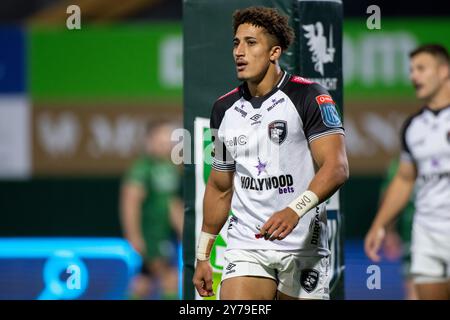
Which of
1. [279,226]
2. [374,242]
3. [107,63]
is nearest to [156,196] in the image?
[107,63]

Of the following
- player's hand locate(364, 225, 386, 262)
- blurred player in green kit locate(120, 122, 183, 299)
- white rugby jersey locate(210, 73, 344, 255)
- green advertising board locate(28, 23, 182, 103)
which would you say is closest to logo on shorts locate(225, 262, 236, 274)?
white rugby jersey locate(210, 73, 344, 255)

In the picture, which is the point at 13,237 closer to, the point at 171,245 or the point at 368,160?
the point at 171,245

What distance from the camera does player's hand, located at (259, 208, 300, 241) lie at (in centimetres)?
546

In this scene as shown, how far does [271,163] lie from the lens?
593 centimetres

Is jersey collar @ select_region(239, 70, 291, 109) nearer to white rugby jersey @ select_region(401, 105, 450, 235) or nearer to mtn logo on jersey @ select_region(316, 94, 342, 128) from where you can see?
mtn logo on jersey @ select_region(316, 94, 342, 128)

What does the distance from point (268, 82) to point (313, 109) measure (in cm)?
39

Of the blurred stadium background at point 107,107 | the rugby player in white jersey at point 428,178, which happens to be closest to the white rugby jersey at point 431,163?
the rugby player in white jersey at point 428,178

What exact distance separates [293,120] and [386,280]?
8005 millimetres

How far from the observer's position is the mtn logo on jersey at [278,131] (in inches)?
232

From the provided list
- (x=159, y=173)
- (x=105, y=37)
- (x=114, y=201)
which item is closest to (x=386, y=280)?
(x=159, y=173)

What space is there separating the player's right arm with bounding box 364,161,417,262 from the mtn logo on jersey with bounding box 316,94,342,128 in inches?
101
